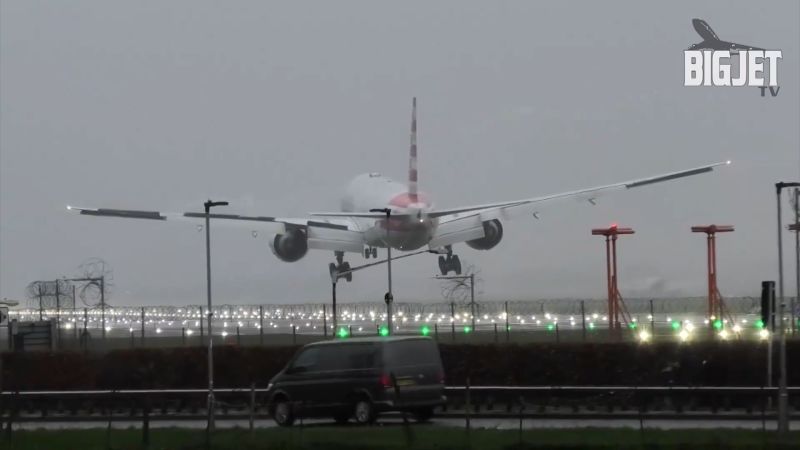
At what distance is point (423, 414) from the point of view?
33906 mm

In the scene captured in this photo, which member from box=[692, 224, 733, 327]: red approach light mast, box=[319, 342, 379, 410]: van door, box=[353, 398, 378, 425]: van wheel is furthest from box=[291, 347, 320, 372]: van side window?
box=[692, 224, 733, 327]: red approach light mast

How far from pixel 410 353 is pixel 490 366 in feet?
31.0

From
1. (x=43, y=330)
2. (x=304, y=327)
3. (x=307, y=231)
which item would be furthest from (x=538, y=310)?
(x=307, y=231)

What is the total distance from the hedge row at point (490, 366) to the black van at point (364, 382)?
838 centimetres

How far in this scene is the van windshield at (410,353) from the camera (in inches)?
1312

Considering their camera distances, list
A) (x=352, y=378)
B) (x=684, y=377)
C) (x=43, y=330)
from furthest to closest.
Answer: (x=43, y=330)
(x=684, y=377)
(x=352, y=378)

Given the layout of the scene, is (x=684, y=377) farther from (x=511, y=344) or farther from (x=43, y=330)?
(x=43, y=330)

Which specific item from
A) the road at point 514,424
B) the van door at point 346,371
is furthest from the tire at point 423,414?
the van door at point 346,371

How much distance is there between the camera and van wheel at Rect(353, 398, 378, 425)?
108ft

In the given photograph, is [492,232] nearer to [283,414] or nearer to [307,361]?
[307,361]

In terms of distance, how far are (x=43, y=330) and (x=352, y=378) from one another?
25089 millimetres

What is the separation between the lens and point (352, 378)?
3341cm

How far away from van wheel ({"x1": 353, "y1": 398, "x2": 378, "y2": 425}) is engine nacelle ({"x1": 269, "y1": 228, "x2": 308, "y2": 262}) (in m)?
61.5

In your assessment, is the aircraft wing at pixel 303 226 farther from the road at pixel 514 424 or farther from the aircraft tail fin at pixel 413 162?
the road at pixel 514 424
